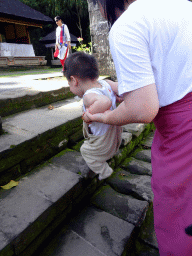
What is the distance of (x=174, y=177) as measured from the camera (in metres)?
0.82

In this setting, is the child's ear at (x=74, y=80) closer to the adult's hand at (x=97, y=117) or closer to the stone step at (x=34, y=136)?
the adult's hand at (x=97, y=117)

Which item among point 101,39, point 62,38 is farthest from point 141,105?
point 62,38

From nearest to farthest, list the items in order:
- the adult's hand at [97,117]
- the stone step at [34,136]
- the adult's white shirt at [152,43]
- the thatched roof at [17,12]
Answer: the adult's white shirt at [152,43], the adult's hand at [97,117], the stone step at [34,136], the thatched roof at [17,12]

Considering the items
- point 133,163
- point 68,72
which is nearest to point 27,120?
point 68,72

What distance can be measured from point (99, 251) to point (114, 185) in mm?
722

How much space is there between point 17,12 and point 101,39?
9745mm

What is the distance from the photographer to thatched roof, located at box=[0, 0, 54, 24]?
33.2ft

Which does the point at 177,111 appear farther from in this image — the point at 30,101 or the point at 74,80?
the point at 30,101

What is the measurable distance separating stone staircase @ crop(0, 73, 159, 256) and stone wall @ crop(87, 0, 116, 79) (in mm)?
2140

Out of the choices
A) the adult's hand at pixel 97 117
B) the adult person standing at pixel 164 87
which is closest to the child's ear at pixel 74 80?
the adult's hand at pixel 97 117

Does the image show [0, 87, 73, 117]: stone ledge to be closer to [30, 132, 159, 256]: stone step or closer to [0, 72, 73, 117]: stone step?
[0, 72, 73, 117]: stone step

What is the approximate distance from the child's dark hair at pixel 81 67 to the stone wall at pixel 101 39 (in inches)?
101

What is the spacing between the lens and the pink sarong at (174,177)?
2.56ft

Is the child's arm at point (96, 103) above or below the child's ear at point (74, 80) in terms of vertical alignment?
below
